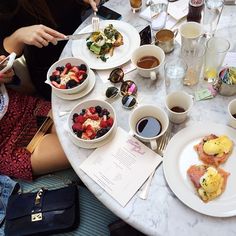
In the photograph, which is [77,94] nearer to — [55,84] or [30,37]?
[55,84]

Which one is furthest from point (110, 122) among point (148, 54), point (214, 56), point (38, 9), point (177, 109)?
point (38, 9)

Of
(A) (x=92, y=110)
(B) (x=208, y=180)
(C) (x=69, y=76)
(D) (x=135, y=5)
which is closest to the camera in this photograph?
Answer: (B) (x=208, y=180)

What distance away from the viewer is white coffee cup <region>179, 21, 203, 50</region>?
115 cm

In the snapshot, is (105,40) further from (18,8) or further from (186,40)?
(18,8)

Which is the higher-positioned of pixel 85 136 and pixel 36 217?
pixel 85 136

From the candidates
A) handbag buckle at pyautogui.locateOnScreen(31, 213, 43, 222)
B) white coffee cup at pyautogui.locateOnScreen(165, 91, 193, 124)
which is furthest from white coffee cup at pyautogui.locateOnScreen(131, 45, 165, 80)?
handbag buckle at pyautogui.locateOnScreen(31, 213, 43, 222)

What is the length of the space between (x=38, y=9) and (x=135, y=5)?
1.45 ft

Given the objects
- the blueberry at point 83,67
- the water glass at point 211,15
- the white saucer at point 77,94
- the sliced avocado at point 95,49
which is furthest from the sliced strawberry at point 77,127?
the water glass at point 211,15

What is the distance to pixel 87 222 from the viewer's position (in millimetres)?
1107

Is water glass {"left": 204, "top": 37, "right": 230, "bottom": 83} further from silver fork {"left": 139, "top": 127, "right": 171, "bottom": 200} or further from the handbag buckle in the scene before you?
the handbag buckle

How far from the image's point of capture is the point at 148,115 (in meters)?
1.02

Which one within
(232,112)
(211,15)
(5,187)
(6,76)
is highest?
(211,15)

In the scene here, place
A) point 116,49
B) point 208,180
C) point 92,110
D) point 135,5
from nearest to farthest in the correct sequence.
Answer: point 208,180 < point 92,110 < point 116,49 < point 135,5

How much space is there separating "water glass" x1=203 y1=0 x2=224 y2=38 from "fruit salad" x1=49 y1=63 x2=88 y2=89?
1.76 feet
